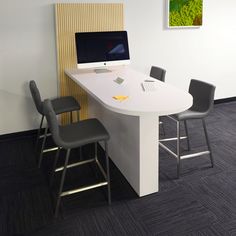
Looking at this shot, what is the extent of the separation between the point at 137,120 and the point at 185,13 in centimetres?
265

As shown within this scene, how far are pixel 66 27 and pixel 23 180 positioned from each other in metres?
1.91

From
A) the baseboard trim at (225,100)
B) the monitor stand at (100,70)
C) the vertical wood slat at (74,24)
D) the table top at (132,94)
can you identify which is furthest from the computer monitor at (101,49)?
the baseboard trim at (225,100)

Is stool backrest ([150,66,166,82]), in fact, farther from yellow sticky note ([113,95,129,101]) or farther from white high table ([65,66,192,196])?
yellow sticky note ([113,95,129,101])

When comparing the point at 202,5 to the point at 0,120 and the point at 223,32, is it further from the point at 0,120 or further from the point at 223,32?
the point at 0,120

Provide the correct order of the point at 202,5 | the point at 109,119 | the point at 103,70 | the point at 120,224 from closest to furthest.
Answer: the point at 120,224 < the point at 109,119 < the point at 103,70 < the point at 202,5

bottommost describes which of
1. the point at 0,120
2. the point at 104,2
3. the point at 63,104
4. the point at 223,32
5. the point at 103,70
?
the point at 0,120

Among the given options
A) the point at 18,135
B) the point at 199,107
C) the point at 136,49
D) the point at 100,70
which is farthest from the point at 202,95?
the point at 18,135

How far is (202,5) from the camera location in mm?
4395

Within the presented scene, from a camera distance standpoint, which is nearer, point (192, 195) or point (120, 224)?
point (120, 224)

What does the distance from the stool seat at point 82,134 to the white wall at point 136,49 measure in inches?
57.2

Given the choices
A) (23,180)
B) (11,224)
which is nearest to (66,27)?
(23,180)

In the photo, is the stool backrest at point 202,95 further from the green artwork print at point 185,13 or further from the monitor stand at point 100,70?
the green artwork print at point 185,13

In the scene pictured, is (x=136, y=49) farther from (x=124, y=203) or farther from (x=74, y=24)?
(x=124, y=203)

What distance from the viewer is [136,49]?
420cm
